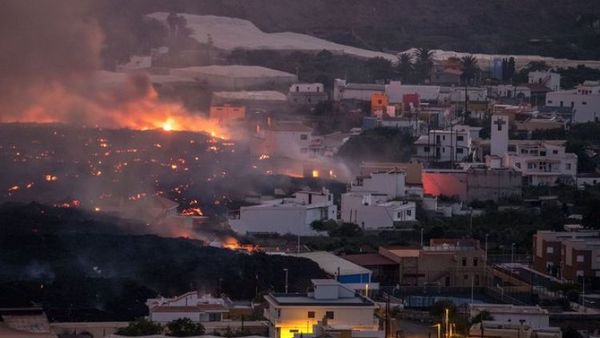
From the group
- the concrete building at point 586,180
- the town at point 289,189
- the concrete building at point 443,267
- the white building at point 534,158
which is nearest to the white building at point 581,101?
the town at point 289,189

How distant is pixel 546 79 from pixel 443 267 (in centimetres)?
2365

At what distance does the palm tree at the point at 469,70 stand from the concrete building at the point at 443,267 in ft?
75.2

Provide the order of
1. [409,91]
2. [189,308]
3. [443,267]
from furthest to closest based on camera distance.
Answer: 1. [409,91]
2. [443,267]
3. [189,308]

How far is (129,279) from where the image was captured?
96.9 feet

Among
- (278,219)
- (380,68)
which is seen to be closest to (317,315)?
(278,219)

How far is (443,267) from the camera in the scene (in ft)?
104

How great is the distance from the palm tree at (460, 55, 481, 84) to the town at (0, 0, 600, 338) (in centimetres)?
8

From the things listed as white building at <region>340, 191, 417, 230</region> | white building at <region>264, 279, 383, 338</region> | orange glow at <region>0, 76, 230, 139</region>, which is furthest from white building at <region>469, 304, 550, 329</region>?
orange glow at <region>0, 76, 230, 139</region>

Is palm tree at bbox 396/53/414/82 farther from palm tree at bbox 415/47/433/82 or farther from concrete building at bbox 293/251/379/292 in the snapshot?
concrete building at bbox 293/251/379/292

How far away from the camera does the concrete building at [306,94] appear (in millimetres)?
Result: 50094

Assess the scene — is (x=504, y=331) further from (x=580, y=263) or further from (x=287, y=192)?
(x=287, y=192)

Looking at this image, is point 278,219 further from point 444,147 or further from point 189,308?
point 189,308

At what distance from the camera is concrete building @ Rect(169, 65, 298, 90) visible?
51844mm

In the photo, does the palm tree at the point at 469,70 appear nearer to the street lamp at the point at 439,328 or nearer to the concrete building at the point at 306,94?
the concrete building at the point at 306,94
